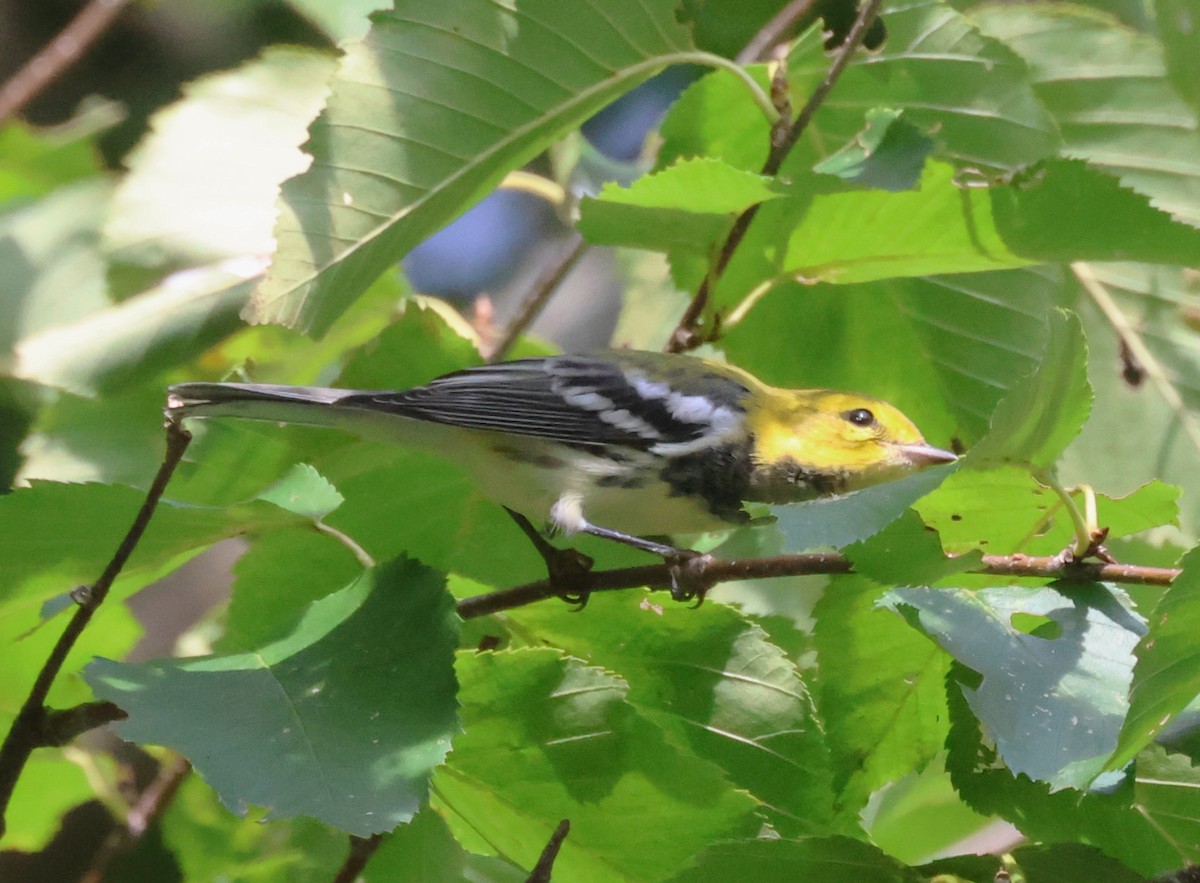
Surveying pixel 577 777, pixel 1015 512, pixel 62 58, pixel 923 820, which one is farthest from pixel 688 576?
pixel 62 58

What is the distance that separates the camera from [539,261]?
421 centimetres

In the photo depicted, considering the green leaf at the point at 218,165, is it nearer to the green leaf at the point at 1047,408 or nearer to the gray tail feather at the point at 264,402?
the gray tail feather at the point at 264,402

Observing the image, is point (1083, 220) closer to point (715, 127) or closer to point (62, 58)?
point (715, 127)

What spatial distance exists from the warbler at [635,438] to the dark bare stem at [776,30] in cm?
50

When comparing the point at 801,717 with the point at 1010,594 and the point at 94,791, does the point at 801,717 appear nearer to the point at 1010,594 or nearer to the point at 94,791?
the point at 1010,594

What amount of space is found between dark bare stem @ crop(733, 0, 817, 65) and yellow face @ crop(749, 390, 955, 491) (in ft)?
1.71

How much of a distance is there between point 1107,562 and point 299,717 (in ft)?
2.31

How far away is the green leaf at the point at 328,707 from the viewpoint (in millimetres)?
872

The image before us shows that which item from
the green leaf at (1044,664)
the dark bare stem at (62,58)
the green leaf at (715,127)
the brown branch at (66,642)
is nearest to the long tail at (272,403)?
the brown branch at (66,642)

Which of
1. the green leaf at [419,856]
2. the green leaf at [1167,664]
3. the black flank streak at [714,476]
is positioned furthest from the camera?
the black flank streak at [714,476]

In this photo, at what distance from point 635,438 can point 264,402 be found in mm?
517

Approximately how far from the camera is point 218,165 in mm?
1671

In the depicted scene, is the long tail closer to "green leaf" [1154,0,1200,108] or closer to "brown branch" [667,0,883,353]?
"brown branch" [667,0,883,353]

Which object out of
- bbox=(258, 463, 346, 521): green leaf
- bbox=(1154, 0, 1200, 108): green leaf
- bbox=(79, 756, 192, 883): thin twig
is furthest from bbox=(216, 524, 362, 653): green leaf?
bbox=(1154, 0, 1200, 108): green leaf
